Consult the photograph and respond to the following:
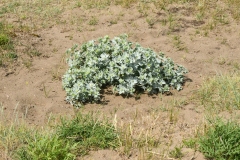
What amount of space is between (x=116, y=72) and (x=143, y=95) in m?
0.53

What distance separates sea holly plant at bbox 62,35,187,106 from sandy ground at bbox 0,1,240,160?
15cm

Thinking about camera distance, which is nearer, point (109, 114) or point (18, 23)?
point (109, 114)

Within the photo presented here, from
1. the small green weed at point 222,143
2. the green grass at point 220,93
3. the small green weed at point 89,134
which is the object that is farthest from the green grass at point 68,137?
the green grass at point 220,93

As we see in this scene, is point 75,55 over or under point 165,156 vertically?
over

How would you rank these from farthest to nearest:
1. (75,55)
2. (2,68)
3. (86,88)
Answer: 1. (2,68)
2. (75,55)
3. (86,88)

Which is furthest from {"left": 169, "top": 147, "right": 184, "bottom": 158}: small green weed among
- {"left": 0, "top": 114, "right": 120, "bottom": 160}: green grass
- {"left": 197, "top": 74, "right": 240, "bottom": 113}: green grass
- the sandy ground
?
{"left": 197, "top": 74, "right": 240, "bottom": 113}: green grass

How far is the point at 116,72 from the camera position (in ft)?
18.3

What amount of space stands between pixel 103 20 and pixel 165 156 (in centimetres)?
462

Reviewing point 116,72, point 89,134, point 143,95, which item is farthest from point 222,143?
point 116,72

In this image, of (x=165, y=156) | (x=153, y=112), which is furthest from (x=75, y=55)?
(x=165, y=156)

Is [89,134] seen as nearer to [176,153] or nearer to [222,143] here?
[176,153]

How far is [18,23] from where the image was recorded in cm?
795

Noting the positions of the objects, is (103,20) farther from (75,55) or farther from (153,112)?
(153,112)

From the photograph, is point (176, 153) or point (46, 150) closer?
point (46, 150)
